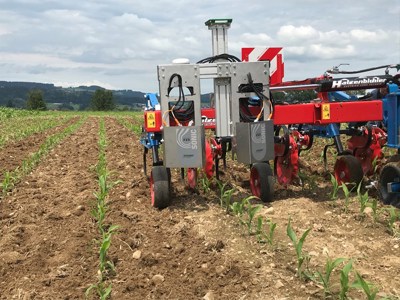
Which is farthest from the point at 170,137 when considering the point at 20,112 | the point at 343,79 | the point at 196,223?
the point at 20,112

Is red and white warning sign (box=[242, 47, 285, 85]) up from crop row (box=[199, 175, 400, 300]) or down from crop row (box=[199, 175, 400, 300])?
up

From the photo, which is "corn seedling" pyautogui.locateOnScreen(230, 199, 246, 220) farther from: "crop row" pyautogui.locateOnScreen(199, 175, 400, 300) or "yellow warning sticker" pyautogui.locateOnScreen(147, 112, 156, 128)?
"yellow warning sticker" pyautogui.locateOnScreen(147, 112, 156, 128)

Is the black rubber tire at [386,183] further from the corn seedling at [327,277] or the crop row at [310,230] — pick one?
the corn seedling at [327,277]

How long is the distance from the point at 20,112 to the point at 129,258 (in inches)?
1523

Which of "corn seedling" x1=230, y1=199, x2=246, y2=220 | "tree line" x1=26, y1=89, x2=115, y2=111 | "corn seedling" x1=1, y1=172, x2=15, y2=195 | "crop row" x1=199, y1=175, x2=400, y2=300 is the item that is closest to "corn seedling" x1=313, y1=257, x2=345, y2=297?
"crop row" x1=199, y1=175, x2=400, y2=300

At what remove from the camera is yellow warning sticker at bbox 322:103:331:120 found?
5.36 m

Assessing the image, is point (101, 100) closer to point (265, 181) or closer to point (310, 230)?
point (265, 181)

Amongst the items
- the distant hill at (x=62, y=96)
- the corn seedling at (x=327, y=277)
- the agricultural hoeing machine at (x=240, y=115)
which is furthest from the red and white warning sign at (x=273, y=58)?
the distant hill at (x=62, y=96)

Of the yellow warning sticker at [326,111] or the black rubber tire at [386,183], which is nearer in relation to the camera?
the black rubber tire at [386,183]

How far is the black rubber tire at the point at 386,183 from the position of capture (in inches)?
179

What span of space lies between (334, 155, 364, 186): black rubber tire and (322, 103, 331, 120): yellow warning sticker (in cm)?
56

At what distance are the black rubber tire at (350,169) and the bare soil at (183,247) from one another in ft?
1.02

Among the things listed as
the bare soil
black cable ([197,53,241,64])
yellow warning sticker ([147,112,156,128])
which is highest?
black cable ([197,53,241,64])

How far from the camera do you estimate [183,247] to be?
13.0ft
